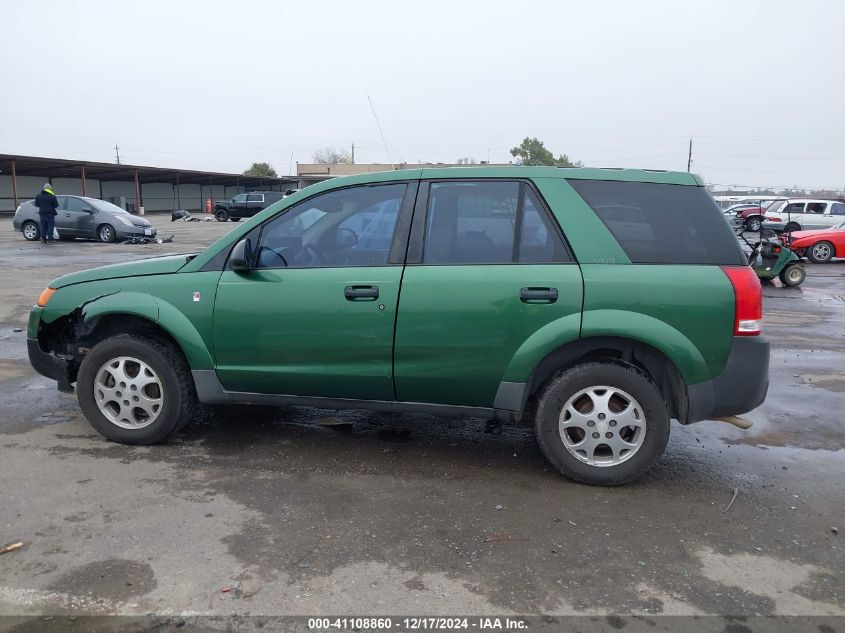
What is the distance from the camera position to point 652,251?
389cm

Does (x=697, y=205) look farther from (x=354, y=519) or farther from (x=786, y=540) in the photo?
(x=354, y=519)

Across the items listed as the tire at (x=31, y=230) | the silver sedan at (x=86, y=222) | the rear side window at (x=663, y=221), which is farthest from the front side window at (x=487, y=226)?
the tire at (x=31, y=230)

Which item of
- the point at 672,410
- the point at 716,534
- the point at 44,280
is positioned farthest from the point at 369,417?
the point at 44,280

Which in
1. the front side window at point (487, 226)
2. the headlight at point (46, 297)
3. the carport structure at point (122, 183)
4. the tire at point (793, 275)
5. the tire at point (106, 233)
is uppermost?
the carport structure at point (122, 183)

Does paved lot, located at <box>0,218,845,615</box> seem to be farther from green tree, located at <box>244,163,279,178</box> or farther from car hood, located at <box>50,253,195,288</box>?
green tree, located at <box>244,163,279,178</box>

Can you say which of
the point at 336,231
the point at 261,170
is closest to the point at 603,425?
the point at 336,231

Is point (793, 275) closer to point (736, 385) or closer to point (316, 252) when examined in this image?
point (736, 385)

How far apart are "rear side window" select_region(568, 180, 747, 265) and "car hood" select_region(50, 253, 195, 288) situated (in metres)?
2.60

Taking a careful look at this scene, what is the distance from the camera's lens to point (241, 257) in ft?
13.5

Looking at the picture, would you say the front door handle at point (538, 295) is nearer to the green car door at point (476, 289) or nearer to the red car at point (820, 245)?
the green car door at point (476, 289)

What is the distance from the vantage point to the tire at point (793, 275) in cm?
1358

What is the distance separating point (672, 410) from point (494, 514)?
4.31ft

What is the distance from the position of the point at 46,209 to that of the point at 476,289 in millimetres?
19516

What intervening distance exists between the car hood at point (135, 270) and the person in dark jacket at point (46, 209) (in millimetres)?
16974
